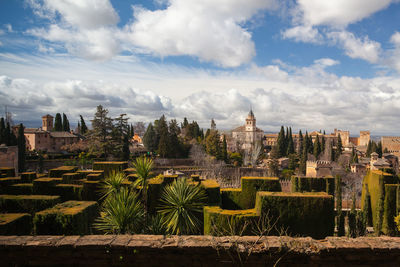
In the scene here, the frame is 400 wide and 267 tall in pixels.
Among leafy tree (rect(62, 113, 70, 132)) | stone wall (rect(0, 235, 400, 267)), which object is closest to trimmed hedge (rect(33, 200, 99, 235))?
stone wall (rect(0, 235, 400, 267))

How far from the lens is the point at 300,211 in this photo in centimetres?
919

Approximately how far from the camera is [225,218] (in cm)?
859

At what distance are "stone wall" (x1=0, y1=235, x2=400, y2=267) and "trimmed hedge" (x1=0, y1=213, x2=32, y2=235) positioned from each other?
2081mm

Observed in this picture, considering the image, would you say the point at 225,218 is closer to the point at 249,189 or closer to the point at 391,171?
the point at 249,189

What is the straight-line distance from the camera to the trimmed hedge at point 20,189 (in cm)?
1141

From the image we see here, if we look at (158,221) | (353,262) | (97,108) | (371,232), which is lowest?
(371,232)

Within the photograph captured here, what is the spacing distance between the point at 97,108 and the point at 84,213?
110 feet

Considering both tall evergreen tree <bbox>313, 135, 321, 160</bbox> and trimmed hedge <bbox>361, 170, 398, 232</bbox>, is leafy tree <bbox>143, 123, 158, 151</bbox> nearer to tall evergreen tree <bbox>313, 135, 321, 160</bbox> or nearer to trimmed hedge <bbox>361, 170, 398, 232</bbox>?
tall evergreen tree <bbox>313, 135, 321, 160</bbox>

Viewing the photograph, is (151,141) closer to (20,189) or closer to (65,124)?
(65,124)

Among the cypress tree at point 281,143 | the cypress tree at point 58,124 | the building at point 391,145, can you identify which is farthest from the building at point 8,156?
the building at point 391,145

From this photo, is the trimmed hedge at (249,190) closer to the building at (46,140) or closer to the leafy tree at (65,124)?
the building at (46,140)

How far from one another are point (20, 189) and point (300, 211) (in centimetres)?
1183

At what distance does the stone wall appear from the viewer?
440 centimetres

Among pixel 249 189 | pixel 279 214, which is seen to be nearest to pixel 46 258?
pixel 279 214
